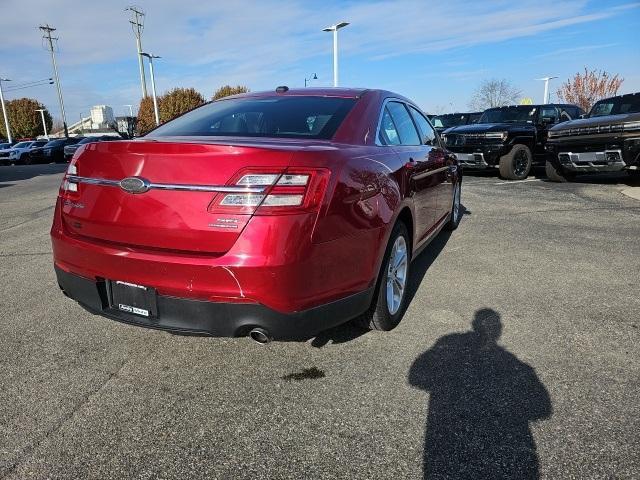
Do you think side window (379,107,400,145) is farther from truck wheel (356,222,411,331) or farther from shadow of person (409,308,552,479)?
shadow of person (409,308,552,479)

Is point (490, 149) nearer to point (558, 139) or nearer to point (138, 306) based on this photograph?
point (558, 139)

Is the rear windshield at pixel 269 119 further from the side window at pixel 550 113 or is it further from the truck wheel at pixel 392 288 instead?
the side window at pixel 550 113

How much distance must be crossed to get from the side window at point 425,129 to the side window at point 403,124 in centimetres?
22

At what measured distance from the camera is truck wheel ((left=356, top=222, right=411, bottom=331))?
9.67 ft

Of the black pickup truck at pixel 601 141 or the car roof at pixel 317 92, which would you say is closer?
the car roof at pixel 317 92

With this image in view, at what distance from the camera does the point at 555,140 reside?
9891 millimetres

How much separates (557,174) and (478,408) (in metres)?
9.54

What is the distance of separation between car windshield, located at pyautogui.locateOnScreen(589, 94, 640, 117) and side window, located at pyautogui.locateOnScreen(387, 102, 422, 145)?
756cm

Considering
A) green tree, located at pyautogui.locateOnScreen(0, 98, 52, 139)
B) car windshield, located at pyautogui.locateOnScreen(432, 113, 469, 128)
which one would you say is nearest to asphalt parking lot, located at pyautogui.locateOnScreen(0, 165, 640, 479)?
car windshield, located at pyautogui.locateOnScreen(432, 113, 469, 128)

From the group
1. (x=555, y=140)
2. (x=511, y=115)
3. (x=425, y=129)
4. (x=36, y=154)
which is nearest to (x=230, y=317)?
(x=425, y=129)

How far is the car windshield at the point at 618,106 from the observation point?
9641mm

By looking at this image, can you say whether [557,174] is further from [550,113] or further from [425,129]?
[425,129]

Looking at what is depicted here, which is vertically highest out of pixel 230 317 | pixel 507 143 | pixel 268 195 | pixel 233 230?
pixel 268 195

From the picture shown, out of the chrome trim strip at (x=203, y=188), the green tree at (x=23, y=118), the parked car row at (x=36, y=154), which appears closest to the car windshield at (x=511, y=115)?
the chrome trim strip at (x=203, y=188)
